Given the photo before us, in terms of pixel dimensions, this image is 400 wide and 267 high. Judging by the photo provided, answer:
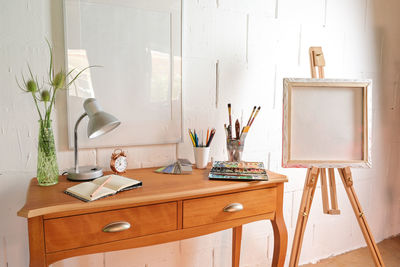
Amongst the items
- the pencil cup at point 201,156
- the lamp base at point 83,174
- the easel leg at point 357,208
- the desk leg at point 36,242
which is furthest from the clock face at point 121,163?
the easel leg at point 357,208

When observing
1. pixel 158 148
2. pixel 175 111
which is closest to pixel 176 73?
pixel 175 111

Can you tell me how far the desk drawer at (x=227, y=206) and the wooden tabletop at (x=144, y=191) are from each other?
0.03 metres

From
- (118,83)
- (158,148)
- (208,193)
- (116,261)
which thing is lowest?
(116,261)

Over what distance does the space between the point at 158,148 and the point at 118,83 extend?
0.40m

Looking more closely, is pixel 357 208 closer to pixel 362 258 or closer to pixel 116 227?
pixel 362 258

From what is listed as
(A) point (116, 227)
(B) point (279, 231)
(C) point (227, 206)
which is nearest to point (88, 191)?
(A) point (116, 227)

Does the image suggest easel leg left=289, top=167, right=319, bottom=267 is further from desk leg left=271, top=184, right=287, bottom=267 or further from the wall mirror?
the wall mirror

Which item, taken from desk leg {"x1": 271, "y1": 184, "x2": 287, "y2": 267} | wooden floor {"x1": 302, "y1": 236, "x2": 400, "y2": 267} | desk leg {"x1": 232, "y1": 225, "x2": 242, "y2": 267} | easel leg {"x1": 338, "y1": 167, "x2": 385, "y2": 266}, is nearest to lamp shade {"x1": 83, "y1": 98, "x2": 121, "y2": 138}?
desk leg {"x1": 271, "y1": 184, "x2": 287, "y2": 267}

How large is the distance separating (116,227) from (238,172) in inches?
23.0

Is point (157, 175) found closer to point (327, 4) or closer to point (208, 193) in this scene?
point (208, 193)

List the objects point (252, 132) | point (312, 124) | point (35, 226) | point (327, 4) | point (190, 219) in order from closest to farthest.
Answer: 1. point (35, 226)
2. point (190, 219)
3. point (312, 124)
4. point (252, 132)
5. point (327, 4)

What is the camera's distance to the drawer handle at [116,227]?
1.10m

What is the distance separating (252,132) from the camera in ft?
6.32

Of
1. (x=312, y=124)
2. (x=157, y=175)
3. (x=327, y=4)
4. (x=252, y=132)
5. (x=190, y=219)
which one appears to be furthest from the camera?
(x=327, y=4)
